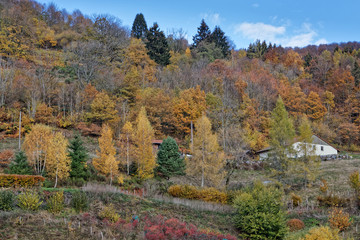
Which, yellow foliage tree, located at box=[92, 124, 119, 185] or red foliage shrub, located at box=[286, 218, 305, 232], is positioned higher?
yellow foliage tree, located at box=[92, 124, 119, 185]

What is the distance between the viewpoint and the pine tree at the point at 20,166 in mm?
21641

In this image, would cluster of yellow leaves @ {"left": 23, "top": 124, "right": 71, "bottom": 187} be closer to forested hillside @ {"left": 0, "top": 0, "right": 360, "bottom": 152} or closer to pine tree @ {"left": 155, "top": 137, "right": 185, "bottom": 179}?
pine tree @ {"left": 155, "top": 137, "right": 185, "bottom": 179}

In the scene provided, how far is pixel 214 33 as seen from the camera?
79.1 metres

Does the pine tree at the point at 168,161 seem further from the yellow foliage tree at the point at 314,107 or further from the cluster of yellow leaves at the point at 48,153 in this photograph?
the yellow foliage tree at the point at 314,107

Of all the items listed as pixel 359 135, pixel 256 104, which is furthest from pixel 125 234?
pixel 359 135

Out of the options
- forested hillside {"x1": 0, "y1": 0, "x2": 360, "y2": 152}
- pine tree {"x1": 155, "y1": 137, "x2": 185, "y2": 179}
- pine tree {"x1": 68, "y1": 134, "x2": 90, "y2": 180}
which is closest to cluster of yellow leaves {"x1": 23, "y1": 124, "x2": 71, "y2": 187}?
pine tree {"x1": 68, "y1": 134, "x2": 90, "y2": 180}

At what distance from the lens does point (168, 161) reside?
101 ft

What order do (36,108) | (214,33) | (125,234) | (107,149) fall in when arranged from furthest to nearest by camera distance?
(214,33)
(36,108)
(107,149)
(125,234)

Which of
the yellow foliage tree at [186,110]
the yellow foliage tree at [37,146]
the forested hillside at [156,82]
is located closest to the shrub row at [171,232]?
the yellow foliage tree at [37,146]

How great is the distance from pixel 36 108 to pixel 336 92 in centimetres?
5699

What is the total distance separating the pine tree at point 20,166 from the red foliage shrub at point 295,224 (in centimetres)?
1947

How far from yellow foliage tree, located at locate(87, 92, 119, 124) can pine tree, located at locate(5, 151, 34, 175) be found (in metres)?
17.7

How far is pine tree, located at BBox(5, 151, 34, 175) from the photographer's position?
21641 millimetres

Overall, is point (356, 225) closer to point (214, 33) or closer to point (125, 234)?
point (125, 234)
